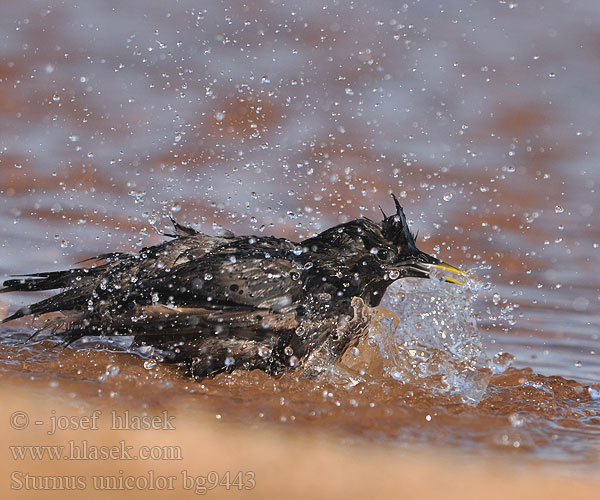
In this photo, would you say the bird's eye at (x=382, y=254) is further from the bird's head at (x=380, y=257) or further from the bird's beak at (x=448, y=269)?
the bird's beak at (x=448, y=269)

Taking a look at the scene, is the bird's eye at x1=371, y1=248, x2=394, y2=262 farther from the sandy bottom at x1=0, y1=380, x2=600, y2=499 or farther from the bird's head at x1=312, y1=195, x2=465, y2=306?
the sandy bottom at x1=0, y1=380, x2=600, y2=499

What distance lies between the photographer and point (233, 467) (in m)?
1.69

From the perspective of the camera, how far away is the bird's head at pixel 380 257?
412 cm

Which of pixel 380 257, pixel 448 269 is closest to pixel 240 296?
pixel 380 257

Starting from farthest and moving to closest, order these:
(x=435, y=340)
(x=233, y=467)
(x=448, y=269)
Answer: (x=435, y=340), (x=448, y=269), (x=233, y=467)

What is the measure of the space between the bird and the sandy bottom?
166 centimetres

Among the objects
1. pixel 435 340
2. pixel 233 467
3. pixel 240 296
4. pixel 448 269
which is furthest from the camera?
pixel 435 340

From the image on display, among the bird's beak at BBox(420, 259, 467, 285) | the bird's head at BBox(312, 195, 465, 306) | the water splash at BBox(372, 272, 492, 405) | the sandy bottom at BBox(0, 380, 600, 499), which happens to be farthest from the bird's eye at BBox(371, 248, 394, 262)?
the sandy bottom at BBox(0, 380, 600, 499)

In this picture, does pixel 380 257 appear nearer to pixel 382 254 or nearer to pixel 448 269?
pixel 382 254

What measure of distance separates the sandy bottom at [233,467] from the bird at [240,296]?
5.46 feet

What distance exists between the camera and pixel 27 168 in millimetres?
6277

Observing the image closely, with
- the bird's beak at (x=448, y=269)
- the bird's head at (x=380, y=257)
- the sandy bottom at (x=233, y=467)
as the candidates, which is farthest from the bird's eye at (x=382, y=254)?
the sandy bottom at (x=233, y=467)

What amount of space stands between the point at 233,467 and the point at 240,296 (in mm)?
2110

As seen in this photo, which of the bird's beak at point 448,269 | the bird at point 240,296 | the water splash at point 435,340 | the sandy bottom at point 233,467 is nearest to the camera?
the sandy bottom at point 233,467
